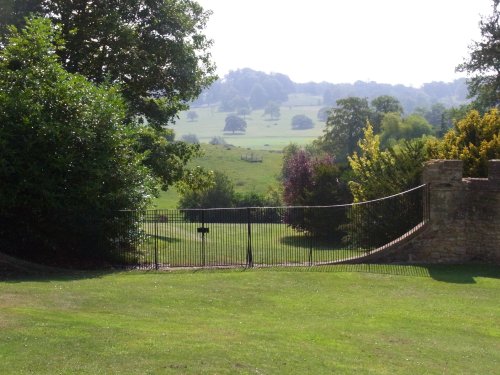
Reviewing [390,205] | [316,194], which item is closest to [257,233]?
[390,205]

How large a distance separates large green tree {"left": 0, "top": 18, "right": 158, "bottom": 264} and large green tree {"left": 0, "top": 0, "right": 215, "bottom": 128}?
601 cm

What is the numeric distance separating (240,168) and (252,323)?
8420cm

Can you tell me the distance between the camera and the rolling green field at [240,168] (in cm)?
8231

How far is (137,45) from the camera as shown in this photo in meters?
28.8

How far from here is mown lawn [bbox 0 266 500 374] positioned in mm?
8570

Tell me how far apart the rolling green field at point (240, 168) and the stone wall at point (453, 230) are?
54139mm

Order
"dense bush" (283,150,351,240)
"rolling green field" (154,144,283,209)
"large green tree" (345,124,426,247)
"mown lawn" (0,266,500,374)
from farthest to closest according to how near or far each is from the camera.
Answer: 1. "rolling green field" (154,144,283,209)
2. "dense bush" (283,150,351,240)
3. "large green tree" (345,124,426,247)
4. "mown lawn" (0,266,500,374)

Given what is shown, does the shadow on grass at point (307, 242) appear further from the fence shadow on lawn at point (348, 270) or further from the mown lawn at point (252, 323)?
the mown lawn at point (252, 323)

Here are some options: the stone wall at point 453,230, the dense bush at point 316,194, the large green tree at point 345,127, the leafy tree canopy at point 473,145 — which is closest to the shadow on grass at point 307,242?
the dense bush at point 316,194

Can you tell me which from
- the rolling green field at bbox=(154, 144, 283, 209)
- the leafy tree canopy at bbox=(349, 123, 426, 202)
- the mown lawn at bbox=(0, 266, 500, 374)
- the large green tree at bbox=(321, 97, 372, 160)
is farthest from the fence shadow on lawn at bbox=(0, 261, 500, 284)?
the large green tree at bbox=(321, 97, 372, 160)

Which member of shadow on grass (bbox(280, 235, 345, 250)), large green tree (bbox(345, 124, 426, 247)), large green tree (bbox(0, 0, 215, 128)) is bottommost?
shadow on grass (bbox(280, 235, 345, 250))

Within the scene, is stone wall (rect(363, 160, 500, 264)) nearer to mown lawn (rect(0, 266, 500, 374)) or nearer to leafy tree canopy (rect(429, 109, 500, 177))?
mown lawn (rect(0, 266, 500, 374))

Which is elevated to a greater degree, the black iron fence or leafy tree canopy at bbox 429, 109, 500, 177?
leafy tree canopy at bbox 429, 109, 500, 177

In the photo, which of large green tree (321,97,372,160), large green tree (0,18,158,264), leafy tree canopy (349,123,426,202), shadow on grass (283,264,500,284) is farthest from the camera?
large green tree (321,97,372,160)
